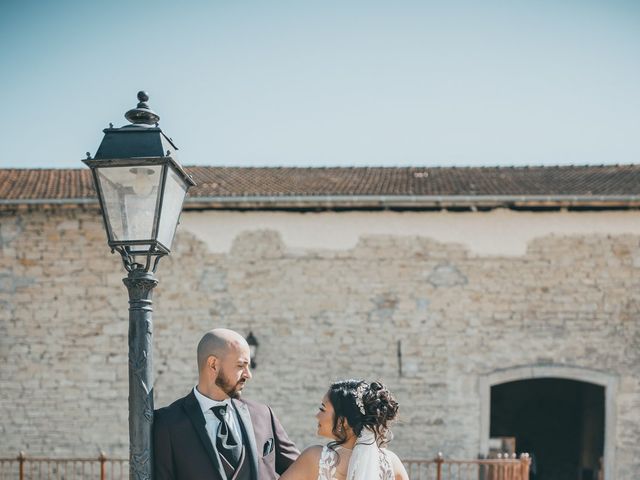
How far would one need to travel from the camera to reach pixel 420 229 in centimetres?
1127

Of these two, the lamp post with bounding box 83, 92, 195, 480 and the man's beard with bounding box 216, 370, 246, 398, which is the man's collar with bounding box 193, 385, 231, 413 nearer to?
the man's beard with bounding box 216, 370, 246, 398

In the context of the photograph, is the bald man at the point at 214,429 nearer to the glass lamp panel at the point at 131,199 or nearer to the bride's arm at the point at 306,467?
the bride's arm at the point at 306,467

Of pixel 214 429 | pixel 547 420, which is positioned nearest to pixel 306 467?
pixel 214 429

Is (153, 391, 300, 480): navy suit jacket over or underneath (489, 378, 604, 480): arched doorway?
over

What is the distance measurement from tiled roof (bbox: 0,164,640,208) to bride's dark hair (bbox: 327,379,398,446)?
742 centimetres

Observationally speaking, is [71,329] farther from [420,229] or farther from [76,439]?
[420,229]

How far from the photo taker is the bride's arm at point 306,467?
3.57 meters

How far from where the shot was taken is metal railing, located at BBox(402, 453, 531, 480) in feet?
30.3

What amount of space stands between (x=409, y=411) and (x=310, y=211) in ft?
10.1

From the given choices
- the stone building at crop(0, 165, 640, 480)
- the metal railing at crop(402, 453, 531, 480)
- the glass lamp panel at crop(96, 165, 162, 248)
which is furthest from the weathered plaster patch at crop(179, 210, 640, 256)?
the glass lamp panel at crop(96, 165, 162, 248)

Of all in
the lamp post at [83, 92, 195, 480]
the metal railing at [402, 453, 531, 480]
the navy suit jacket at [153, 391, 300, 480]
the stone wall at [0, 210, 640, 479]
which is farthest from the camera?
the stone wall at [0, 210, 640, 479]

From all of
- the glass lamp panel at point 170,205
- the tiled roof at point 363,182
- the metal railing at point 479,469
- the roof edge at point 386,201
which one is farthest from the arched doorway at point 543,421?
the glass lamp panel at point 170,205

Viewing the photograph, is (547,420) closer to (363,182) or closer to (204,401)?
(363,182)

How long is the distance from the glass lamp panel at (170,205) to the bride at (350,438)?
3.33 feet
